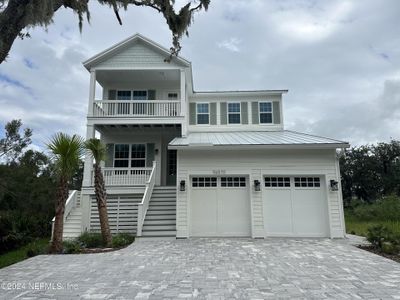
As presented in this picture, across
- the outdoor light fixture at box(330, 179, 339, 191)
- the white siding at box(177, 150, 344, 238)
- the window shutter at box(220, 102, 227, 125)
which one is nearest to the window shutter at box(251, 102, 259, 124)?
the window shutter at box(220, 102, 227, 125)

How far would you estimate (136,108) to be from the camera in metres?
14.4

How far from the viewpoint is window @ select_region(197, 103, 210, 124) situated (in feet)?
52.6

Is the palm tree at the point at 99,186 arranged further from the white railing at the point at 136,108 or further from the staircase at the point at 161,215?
the white railing at the point at 136,108

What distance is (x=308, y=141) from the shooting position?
37.4 feet

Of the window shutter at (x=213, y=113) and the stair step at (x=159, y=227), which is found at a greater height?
the window shutter at (x=213, y=113)

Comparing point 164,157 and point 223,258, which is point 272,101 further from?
point 223,258

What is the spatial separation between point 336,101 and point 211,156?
672 inches

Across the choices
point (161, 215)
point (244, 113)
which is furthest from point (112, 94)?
point (161, 215)

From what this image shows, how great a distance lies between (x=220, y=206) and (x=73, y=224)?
20.7 feet

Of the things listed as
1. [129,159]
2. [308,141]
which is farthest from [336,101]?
[129,159]

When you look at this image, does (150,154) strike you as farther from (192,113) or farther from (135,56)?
(135,56)

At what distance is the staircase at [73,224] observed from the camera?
11719 millimetres

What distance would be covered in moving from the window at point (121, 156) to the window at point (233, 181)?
233 inches

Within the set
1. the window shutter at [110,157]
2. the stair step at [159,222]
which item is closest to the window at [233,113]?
the window shutter at [110,157]
